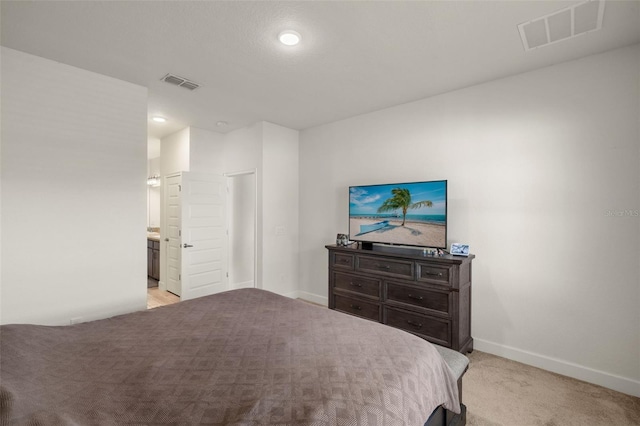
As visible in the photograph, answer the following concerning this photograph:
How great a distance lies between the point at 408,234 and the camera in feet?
11.0

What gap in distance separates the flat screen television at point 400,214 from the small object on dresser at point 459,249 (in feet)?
0.36

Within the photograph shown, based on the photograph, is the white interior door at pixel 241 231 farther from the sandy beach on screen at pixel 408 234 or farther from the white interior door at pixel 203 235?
the sandy beach on screen at pixel 408 234

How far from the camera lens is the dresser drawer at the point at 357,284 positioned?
3.36 meters

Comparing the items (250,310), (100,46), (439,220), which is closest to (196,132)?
(100,46)

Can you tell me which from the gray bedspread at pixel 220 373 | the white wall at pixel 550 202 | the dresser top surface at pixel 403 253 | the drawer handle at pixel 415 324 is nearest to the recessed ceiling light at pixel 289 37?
the white wall at pixel 550 202

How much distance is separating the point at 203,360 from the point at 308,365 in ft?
1.74

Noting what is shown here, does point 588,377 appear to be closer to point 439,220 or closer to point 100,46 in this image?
point 439,220

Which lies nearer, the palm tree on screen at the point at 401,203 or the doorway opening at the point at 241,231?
the palm tree on screen at the point at 401,203

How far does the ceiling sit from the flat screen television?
1.11m

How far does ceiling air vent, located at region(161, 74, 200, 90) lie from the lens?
2.98m

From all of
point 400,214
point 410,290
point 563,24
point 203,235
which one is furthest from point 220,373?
point 203,235

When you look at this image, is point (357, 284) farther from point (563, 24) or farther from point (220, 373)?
point (563, 24)

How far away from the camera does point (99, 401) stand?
1.15m

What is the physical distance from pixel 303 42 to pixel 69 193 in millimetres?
2542
